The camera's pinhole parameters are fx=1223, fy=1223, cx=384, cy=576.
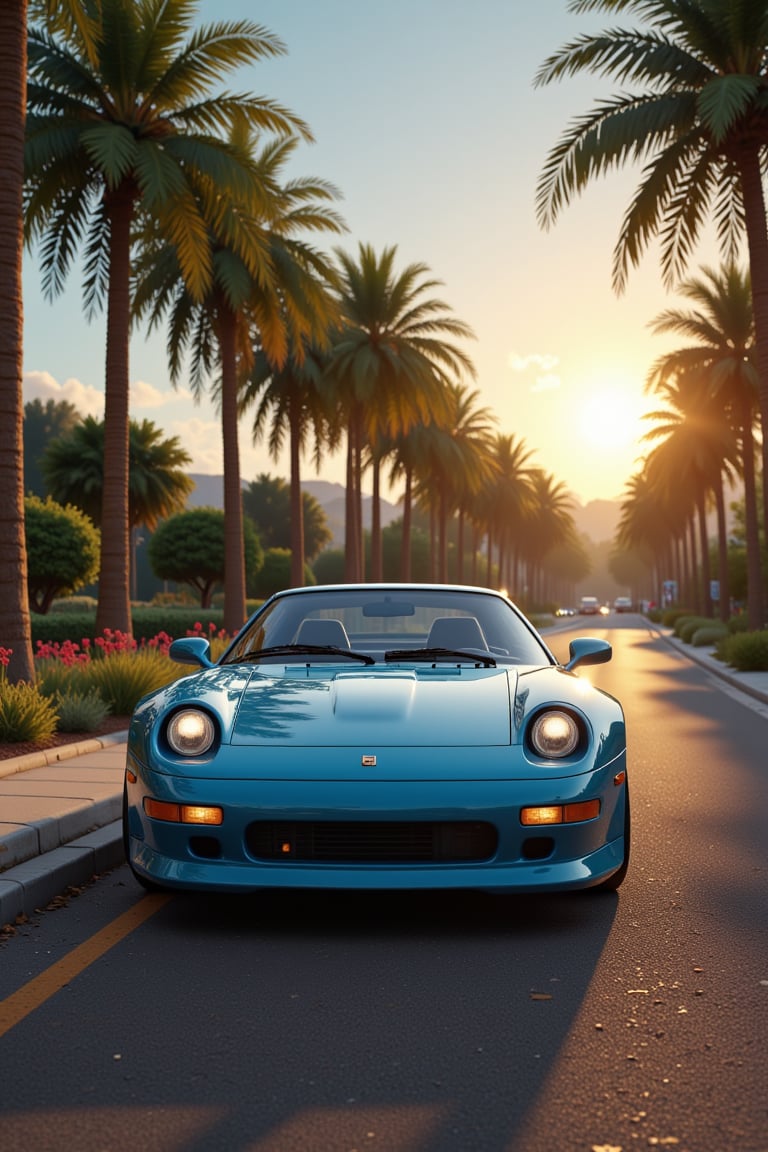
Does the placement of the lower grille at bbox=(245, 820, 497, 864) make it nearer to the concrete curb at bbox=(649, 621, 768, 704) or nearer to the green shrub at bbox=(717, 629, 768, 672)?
the concrete curb at bbox=(649, 621, 768, 704)

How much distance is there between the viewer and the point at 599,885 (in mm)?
5266

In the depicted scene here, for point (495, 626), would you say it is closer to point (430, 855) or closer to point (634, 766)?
point (430, 855)

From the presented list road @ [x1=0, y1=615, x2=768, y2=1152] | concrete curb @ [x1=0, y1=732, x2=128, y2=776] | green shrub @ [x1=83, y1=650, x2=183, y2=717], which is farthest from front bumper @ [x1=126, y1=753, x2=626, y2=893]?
green shrub @ [x1=83, y1=650, x2=183, y2=717]

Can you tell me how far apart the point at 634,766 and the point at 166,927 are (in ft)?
19.4

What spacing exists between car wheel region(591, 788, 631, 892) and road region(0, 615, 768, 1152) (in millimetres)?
60

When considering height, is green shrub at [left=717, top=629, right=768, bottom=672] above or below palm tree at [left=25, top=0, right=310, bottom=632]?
below

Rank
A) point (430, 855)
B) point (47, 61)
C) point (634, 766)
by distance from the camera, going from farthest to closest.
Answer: point (47, 61) → point (634, 766) → point (430, 855)

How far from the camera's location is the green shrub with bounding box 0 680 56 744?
31.8 feet

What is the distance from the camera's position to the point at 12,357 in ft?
37.1

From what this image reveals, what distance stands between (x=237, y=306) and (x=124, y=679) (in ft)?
35.8

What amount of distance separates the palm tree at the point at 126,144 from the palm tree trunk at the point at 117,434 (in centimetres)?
1

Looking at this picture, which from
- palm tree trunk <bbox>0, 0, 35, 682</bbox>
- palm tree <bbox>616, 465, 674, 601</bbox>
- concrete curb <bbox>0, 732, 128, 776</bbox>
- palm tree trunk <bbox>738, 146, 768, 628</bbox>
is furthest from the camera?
palm tree <bbox>616, 465, 674, 601</bbox>

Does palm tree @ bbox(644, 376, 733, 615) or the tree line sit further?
palm tree @ bbox(644, 376, 733, 615)

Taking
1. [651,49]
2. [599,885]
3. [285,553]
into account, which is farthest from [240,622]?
[285,553]
